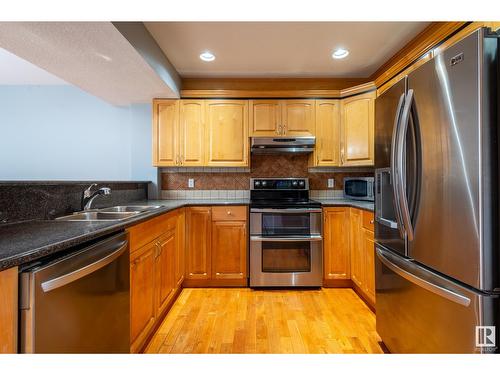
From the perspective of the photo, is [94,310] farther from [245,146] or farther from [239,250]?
[245,146]

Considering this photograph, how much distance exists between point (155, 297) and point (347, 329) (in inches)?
58.3

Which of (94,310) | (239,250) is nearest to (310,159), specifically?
(239,250)

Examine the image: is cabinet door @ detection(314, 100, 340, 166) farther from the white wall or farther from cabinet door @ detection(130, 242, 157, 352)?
the white wall

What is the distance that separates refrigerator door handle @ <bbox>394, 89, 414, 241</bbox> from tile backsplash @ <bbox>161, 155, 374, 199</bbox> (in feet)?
6.69

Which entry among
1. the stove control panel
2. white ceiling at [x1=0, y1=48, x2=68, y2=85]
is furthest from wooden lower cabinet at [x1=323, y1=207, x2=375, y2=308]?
white ceiling at [x1=0, y1=48, x2=68, y2=85]

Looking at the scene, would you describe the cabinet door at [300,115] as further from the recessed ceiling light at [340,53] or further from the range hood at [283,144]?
the recessed ceiling light at [340,53]

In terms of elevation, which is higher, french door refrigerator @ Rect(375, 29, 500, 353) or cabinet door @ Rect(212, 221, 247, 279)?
french door refrigerator @ Rect(375, 29, 500, 353)

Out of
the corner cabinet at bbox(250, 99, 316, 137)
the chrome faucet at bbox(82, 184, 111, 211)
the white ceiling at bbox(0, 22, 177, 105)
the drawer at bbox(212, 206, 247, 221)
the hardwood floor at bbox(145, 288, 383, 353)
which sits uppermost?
the white ceiling at bbox(0, 22, 177, 105)

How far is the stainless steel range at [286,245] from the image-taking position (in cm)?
271

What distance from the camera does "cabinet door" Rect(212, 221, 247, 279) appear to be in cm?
276

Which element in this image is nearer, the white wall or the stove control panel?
the stove control panel

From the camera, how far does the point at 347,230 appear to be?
8.87 ft

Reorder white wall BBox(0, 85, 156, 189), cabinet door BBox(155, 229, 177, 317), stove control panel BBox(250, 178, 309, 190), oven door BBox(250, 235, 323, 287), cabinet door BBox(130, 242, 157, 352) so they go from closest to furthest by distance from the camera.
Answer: cabinet door BBox(130, 242, 157, 352), cabinet door BBox(155, 229, 177, 317), oven door BBox(250, 235, 323, 287), stove control panel BBox(250, 178, 309, 190), white wall BBox(0, 85, 156, 189)

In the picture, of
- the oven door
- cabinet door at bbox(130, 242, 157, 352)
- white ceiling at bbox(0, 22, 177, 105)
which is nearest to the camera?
cabinet door at bbox(130, 242, 157, 352)
